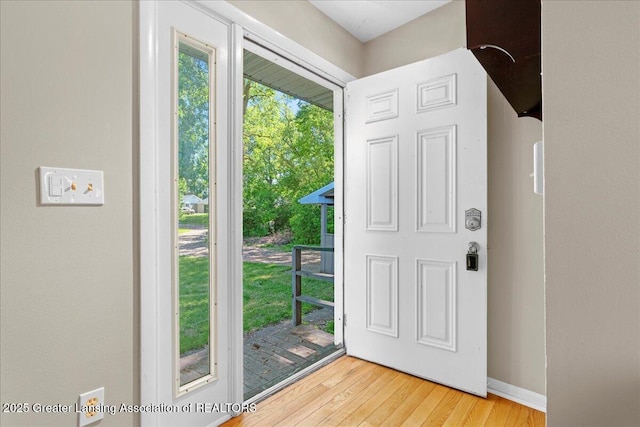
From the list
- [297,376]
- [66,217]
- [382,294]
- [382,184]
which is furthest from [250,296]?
[66,217]

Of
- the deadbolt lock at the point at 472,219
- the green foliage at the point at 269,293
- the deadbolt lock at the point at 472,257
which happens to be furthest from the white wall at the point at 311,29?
the green foliage at the point at 269,293

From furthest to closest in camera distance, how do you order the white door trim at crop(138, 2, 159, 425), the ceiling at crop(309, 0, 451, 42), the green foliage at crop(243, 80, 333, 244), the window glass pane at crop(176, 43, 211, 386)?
the green foliage at crop(243, 80, 333, 244), the ceiling at crop(309, 0, 451, 42), the window glass pane at crop(176, 43, 211, 386), the white door trim at crop(138, 2, 159, 425)

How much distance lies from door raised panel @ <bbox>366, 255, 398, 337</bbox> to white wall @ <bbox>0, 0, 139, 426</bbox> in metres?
1.50

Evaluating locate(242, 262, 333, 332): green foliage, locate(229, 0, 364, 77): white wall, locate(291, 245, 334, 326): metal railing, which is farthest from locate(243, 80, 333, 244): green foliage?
locate(229, 0, 364, 77): white wall

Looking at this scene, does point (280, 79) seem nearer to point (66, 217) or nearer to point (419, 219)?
point (419, 219)

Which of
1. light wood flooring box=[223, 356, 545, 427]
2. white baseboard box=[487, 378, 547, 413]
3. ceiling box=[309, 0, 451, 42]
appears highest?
ceiling box=[309, 0, 451, 42]

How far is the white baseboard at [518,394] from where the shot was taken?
1784 millimetres

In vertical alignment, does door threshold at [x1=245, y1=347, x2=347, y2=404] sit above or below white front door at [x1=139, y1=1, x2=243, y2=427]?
below

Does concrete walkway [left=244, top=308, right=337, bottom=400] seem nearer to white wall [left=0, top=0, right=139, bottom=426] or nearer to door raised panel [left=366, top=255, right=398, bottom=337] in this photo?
door raised panel [left=366, top=255, right=398, bottom=337]

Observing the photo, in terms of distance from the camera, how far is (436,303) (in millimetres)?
2018

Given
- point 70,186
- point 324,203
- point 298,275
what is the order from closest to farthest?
1. point 70,186
2. point 298,275
3. point 324,203

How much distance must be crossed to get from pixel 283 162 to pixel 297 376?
499 centimetres

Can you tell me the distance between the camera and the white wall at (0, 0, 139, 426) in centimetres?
103

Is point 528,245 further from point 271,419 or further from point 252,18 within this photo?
point 252,18
